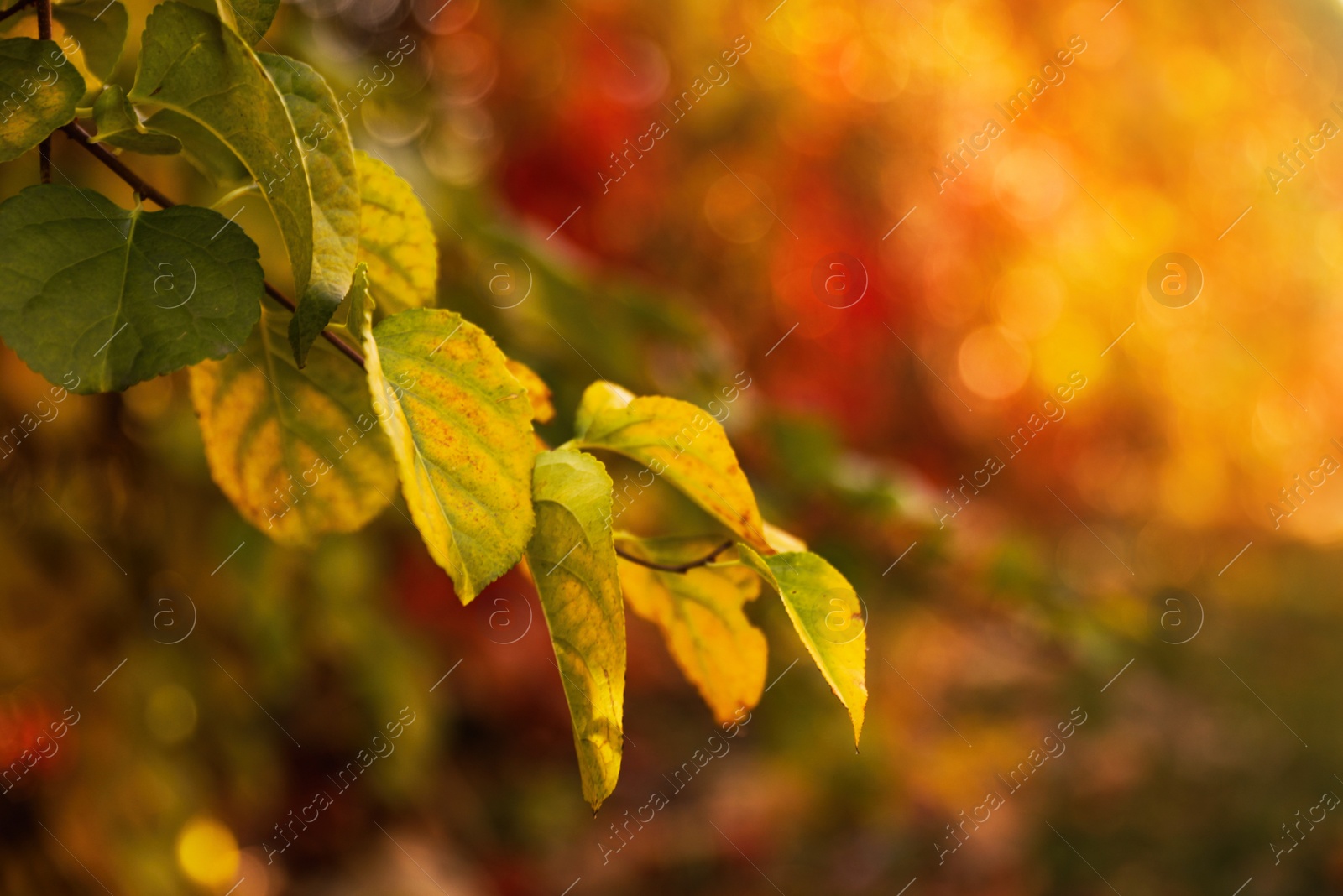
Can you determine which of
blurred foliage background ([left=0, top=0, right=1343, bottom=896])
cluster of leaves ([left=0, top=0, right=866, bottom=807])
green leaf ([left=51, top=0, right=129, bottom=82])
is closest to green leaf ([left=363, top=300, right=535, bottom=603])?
cluster of leaves ([left=0, top=0, right=866, bottom=807])

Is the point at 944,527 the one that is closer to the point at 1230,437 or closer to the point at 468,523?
the point at 468,523

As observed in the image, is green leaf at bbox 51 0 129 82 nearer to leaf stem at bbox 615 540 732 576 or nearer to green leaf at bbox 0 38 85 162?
green leaf at bbox 0 38 85 162

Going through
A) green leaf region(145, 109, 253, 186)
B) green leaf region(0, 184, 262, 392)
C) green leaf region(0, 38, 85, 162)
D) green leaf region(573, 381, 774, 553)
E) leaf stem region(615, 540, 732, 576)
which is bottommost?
leaf stem region(615, 540, 732, 576)

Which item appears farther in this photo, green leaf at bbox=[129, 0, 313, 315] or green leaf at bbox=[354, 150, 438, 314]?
green leaf at bbox=[354, 150, 438, 314]

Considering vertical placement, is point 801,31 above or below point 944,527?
above

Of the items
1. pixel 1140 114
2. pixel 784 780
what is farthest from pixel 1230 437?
pixel 784 780

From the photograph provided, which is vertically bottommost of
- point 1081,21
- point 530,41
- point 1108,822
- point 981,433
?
point 1108,822

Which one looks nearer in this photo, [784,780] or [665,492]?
[665,492]

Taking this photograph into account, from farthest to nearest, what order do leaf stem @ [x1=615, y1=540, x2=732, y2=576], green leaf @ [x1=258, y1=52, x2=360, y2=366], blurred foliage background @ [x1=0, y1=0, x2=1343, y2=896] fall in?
blurred foliage background @ [x1=0, y1=0, x2=1343, y2=896]
leaf stem @ [x1=615, y1=540, x2=732, y2=576]
green leaf @ [x1=258, y1=52, x2=360, y2=366]
